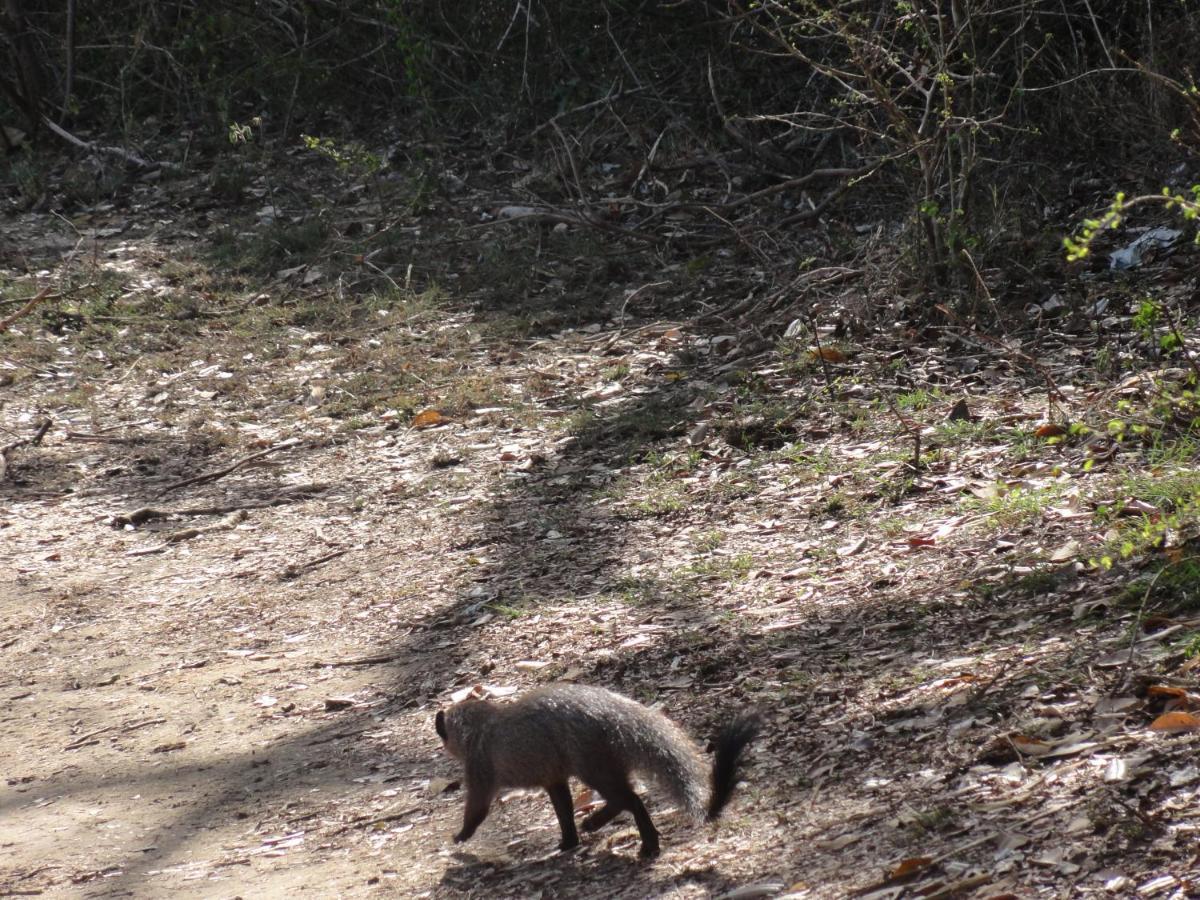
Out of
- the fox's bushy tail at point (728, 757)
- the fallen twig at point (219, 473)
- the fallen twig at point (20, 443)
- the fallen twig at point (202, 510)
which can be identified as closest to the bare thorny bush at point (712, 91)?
the fallen twig at point (219, 473)

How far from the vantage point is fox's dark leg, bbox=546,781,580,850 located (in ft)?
10.9

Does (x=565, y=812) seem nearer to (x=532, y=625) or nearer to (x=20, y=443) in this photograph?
(x=532, y=625)

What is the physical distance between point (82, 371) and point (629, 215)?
13.7 feet

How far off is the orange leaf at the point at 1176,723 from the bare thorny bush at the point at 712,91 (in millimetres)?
3941

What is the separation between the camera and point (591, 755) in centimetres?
319

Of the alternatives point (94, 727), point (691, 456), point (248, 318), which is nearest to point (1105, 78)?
point (691, 456)

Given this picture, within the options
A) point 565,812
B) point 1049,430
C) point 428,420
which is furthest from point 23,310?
point 565,812

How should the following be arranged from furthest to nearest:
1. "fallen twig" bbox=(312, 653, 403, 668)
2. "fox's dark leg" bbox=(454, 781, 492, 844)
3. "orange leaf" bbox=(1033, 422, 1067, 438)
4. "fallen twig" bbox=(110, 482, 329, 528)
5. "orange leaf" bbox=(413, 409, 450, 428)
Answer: "orange leaf" bbox=(413, 409, 450, 428) → "fallen twig" bbox=(110, 482, 329, 528) → "orange leaf" bbox=(1033, 422, 1067, 438) → "fallen twig" bbox=(312, 653, 403, 668) → "fox's dark leg" bbox=(454, 781, 492, 844)

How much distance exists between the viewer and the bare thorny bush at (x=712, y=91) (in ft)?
25.8

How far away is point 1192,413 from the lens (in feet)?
15.6

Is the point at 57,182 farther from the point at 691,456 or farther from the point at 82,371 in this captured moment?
the point at 691,456

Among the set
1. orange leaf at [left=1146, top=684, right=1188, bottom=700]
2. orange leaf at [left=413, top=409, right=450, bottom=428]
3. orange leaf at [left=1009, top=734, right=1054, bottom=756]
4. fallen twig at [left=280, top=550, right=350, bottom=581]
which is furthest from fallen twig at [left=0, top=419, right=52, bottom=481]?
orange leaf at [left=1146, top=684, right=1188, bottom=700]

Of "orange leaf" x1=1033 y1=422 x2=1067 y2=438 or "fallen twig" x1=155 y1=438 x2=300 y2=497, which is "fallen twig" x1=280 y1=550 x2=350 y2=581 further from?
"orange leaf" x1=1033 y1=422 x2=1067 y2=438

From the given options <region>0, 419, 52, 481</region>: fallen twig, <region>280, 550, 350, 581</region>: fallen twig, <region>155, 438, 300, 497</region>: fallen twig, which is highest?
<region>0, 419, 52, 481</region>: fallen twig
